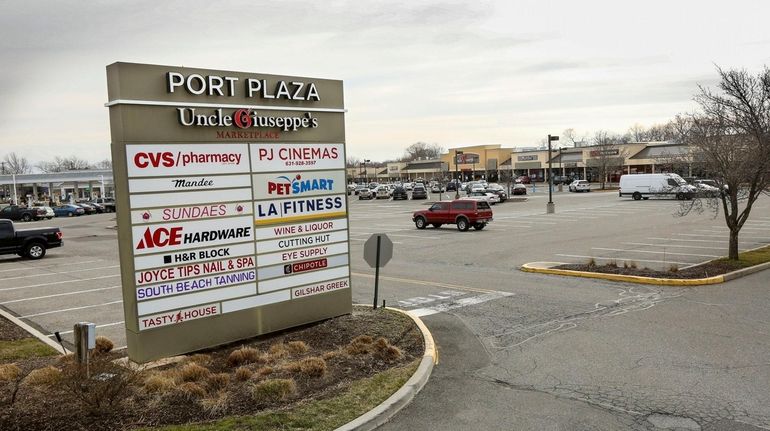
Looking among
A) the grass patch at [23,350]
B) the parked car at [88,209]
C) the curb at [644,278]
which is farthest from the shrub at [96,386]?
the parked car at [88,209]

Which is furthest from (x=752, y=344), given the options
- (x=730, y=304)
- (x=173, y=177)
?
(x=173, y=177)

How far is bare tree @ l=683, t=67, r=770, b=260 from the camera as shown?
1653 centimetres

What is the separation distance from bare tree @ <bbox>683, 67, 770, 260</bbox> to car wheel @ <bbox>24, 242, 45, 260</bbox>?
26543mm

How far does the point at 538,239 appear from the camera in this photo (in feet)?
87.0

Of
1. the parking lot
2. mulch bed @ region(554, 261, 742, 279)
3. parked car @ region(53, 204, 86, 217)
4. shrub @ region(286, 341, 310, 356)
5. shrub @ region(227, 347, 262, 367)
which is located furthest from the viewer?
parked car @ region(53, 204, 86, 217)

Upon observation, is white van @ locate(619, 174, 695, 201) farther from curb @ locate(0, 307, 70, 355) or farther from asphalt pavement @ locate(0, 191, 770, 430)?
curb @ locate(0, 307, 70, 355)

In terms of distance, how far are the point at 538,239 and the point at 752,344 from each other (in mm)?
17074

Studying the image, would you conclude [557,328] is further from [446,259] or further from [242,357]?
[446,259]

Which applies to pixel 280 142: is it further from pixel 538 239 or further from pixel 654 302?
pixel 538 239

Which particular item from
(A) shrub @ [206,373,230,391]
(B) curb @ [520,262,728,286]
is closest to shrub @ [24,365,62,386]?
(A) shrub @ [206,373,230,391]

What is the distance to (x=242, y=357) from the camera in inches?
346

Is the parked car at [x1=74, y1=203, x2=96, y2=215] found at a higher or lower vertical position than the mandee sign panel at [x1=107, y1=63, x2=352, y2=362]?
lower

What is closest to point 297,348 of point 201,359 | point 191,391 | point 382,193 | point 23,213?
point 201,359

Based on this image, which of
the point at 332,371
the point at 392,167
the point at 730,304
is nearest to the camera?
the point at 332,371
